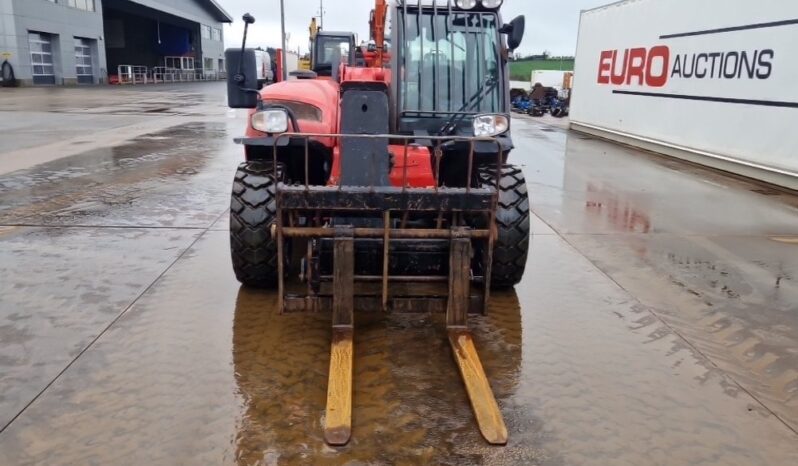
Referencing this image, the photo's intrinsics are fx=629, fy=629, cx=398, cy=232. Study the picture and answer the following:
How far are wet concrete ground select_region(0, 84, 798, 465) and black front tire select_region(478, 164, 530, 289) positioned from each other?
30cm

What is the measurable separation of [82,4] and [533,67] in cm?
3095

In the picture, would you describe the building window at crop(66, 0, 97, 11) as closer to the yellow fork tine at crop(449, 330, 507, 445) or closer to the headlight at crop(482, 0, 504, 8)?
the headlight at crop(482, 0, 504, 8)

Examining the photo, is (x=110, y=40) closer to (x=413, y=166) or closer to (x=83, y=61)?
(x=83, y=61)

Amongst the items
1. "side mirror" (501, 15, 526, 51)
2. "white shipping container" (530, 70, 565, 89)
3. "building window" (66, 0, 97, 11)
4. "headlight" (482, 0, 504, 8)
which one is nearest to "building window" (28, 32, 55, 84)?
"building window" (66, 0, 97, 11)

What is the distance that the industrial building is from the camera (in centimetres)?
3603

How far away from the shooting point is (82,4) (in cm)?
4281

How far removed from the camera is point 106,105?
2434 cm

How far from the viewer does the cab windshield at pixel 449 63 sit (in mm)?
4812

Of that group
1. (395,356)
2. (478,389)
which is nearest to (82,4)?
(395,356)

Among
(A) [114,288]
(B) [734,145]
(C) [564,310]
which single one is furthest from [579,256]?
(B) [734,145]

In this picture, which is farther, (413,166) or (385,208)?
(413,166)

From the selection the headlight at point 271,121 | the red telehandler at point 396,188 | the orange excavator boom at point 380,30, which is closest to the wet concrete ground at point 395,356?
the red telehandler at point 396,188

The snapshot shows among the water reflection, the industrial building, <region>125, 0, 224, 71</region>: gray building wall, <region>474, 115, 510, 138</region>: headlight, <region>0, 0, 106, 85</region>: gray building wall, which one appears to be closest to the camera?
the water reflection

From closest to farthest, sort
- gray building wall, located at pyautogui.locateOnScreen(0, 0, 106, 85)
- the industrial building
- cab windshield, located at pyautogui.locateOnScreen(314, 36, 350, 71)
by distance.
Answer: cab windshield, located at pyautogui.locateOnScreen(314, 36, 350, 71) → gray building wall, located at pyautogui.locateOnScreen(0, 0, 106, 85) → the industrial building
